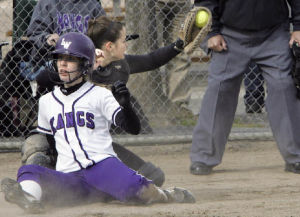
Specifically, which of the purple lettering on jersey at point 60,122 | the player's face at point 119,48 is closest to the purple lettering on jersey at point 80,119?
the purple lettering on jersey at point 60,122

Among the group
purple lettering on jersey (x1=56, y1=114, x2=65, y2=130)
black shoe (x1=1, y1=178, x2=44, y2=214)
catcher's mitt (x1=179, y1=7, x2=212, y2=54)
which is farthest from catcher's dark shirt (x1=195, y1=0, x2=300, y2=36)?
black shoe (x1=1, y1=178, x2=44, y2=214)

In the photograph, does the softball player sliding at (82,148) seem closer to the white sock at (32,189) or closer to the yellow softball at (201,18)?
the white sock at (32,189)

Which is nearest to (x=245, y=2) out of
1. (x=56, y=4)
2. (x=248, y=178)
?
(x=248, y=178)

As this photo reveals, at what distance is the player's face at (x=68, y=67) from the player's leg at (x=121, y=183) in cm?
56

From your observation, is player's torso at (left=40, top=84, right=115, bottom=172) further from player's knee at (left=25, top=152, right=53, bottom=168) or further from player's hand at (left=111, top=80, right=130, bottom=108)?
player's knee at (left=25, top=152, right=53, bottom=168)

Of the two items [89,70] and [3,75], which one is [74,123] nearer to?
[89,70]

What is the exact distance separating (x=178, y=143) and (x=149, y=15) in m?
1.46

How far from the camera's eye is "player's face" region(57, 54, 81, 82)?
4.70m

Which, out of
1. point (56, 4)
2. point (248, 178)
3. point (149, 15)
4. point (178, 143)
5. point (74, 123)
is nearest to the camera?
point (74, 123)

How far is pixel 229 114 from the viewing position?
20.2 feet

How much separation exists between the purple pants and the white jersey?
0.06 meters

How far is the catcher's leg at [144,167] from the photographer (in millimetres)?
5190

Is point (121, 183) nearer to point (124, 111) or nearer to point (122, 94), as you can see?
point (124, 111)

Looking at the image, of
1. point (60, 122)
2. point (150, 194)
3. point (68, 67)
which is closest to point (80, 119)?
point (60, 122)
